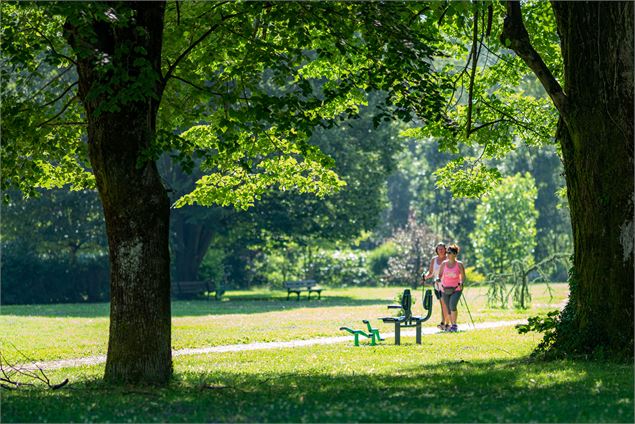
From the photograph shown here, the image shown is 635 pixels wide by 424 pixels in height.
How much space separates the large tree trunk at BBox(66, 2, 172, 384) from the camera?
38.5 ft

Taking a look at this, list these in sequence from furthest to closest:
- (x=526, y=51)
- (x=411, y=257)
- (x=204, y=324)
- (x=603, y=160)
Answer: (x=411, y=257) < (x=204, y=324) < (x=526, y=51) < (x=603, y=160)

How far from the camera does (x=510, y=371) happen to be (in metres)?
12.3

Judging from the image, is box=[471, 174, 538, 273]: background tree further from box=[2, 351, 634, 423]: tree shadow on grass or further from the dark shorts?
box=[2, 351, 634, 423]: tree shadow on grass

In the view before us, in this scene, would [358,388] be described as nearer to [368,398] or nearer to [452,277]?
[368,398]

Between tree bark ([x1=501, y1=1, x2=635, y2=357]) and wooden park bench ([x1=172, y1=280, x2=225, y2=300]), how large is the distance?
1225 inches

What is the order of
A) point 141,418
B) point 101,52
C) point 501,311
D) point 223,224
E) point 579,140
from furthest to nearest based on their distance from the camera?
point 223,224 < point 501,311 < point 579,140 < point 101,52 < point 141,418

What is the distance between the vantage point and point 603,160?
1265 cm

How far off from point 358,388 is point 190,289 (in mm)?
32446

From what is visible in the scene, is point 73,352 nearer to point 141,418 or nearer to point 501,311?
point 141,418

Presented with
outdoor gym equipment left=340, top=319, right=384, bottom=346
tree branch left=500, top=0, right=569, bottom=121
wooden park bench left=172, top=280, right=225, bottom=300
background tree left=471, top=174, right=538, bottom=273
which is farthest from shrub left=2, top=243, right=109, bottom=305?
tree branch left=500, top=0, right=569, bottom=121

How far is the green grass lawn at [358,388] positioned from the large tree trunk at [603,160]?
694 millimetres

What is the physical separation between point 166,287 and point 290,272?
148 ft

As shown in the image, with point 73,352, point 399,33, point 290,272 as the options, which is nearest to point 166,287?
point 399,33

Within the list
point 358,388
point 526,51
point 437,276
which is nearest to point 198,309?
point 437,276
